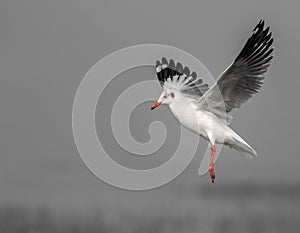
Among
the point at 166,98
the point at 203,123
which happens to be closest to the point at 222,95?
the point at 203,123

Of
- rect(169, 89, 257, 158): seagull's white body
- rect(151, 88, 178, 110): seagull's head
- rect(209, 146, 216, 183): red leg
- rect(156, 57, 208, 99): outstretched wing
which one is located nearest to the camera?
rect(209, 146, 216, 183): red leg

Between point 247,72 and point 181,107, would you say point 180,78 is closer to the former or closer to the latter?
point 181,107

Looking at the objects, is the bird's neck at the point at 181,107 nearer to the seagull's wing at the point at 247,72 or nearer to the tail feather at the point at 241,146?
the seagull's wing at the point at 247,72

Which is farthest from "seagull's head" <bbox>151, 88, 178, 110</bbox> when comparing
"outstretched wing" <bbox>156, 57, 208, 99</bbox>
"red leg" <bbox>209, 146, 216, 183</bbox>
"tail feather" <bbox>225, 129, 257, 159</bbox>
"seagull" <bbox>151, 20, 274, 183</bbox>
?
"tail feather" <bbox>225, 129, 257, 159</bbox>

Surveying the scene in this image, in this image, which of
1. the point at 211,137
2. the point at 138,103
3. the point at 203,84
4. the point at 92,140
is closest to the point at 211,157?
the point at 211,137

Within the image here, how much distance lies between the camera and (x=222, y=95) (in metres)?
12.4

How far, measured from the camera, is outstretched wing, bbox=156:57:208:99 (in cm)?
1304

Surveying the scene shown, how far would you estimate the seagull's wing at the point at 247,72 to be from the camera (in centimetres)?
1202

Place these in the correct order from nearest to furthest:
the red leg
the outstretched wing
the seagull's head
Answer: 1. the red leg
2. the seagull's head
3. the outstretched wing

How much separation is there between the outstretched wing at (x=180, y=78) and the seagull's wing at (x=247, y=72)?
0.62 metres

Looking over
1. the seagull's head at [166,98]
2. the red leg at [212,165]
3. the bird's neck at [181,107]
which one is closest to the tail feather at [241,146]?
the red leg at [212,165]

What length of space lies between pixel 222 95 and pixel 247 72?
0.57 meters

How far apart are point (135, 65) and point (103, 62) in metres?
3.47

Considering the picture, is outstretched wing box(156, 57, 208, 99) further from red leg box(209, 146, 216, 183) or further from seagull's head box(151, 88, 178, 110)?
red leg box(209, 146, 216, 183)
